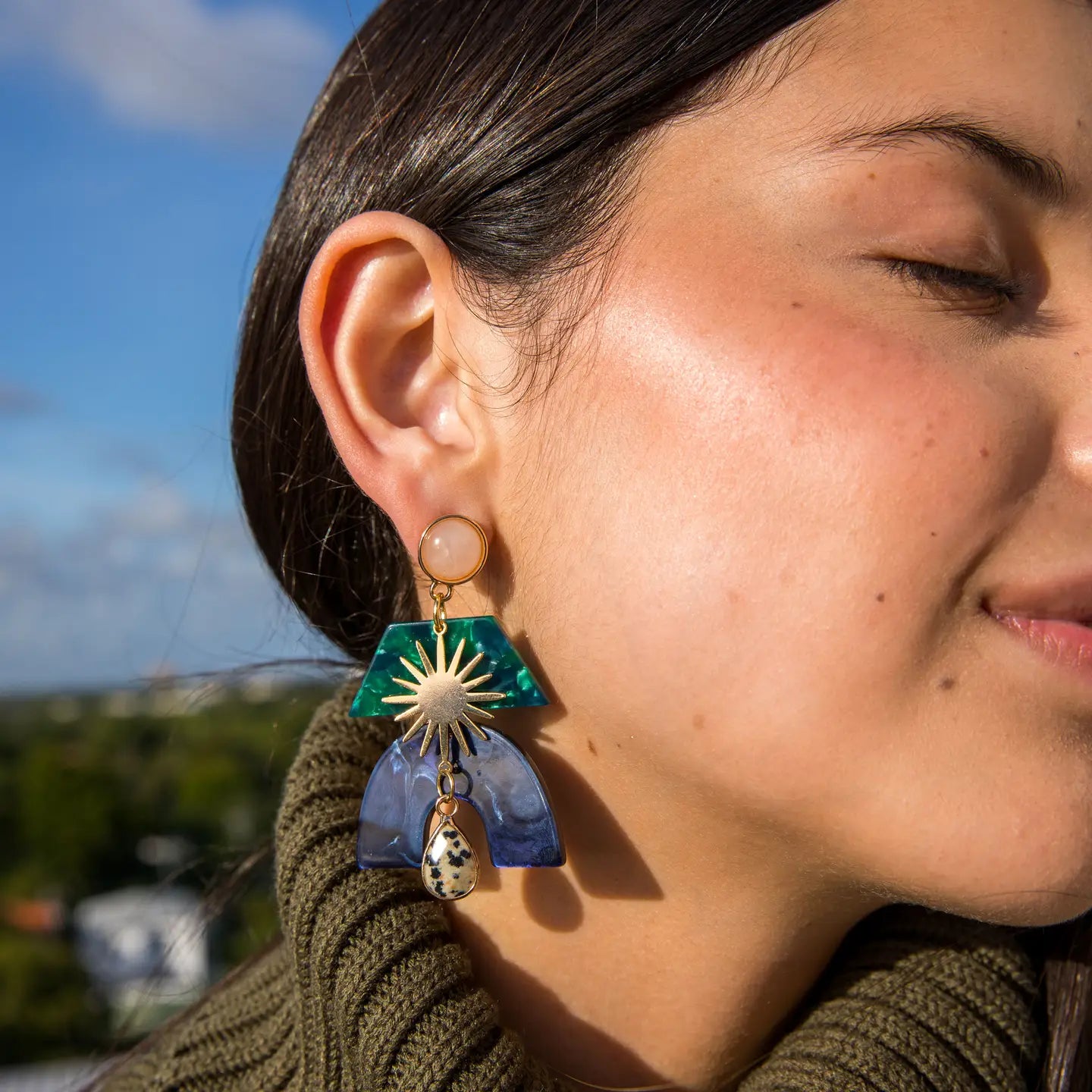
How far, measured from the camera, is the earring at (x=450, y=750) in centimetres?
149

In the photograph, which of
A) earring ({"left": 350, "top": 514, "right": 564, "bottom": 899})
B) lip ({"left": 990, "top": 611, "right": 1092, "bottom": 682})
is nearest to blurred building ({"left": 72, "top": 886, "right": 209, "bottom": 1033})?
earring ({"left": 350, "top": 514, "right": 564, "bottom": 899})

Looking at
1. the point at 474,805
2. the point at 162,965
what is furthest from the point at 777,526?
the point at 162,965

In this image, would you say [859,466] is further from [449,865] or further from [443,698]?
[449,865]

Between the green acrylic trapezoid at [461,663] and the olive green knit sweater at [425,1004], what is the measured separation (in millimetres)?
234

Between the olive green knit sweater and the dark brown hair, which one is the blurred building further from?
the dark brown hair

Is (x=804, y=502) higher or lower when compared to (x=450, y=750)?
higher

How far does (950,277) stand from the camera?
136 cm

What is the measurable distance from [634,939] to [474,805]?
0.33m

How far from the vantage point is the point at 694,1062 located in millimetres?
1626

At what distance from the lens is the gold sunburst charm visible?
4.90 feet

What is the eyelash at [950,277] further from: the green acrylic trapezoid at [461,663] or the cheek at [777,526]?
the green acrylic trapezoid at [461,663]

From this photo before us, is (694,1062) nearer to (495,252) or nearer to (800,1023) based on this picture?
(800,1023)

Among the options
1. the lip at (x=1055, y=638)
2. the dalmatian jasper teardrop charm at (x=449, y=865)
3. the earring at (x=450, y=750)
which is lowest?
the dalmatian jasper teardrop charm at (x=449, y=865)

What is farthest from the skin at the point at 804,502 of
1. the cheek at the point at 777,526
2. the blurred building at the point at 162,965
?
the blurred building at the point at 162,965
